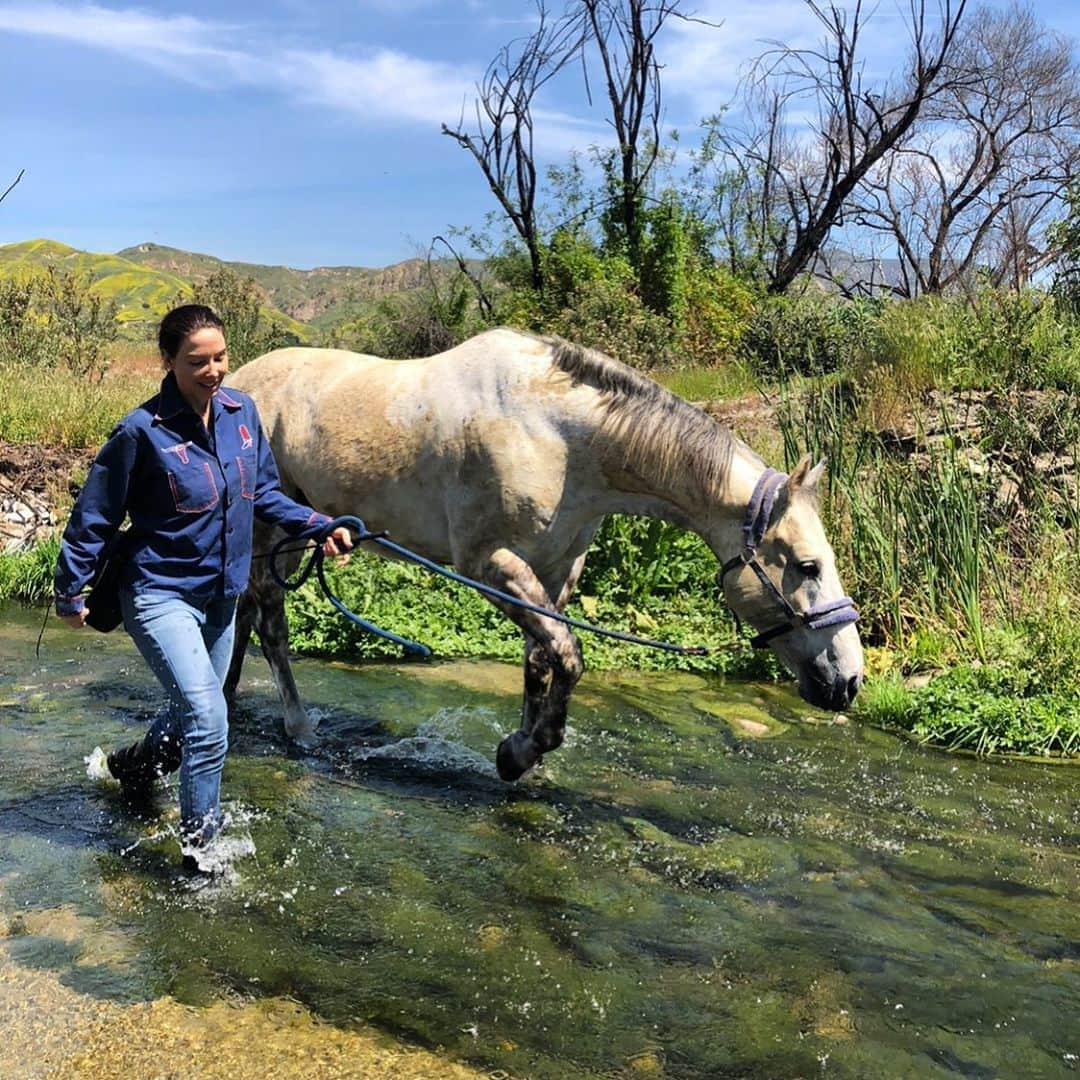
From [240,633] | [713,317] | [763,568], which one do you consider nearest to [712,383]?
[713,317]

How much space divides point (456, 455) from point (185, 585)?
1.52 metres

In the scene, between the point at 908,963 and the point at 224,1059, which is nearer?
the point at 224,1059

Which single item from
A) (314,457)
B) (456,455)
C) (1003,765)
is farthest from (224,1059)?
(1003,765)

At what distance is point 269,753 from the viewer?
5.18 m

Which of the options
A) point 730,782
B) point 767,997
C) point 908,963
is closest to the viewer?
point 767,997

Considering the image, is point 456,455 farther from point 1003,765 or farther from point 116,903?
point 1003,765

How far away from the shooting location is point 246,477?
11.7 feet

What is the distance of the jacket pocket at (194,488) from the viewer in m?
3.32

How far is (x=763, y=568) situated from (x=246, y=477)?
2007 mm

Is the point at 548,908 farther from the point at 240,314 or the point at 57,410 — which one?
the point at 240,314

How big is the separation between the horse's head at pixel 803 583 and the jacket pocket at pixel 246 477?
6.20 feet

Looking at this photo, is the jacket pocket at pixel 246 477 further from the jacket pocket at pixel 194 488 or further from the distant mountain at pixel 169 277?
the distant mountain at pixel 169 277

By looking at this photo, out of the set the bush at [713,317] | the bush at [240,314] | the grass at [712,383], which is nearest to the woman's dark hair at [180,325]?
the grass at [712,383]

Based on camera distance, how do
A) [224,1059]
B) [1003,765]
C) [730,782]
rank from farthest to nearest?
1. [1003,765]
2. [730,782]
3. [224,1059]
